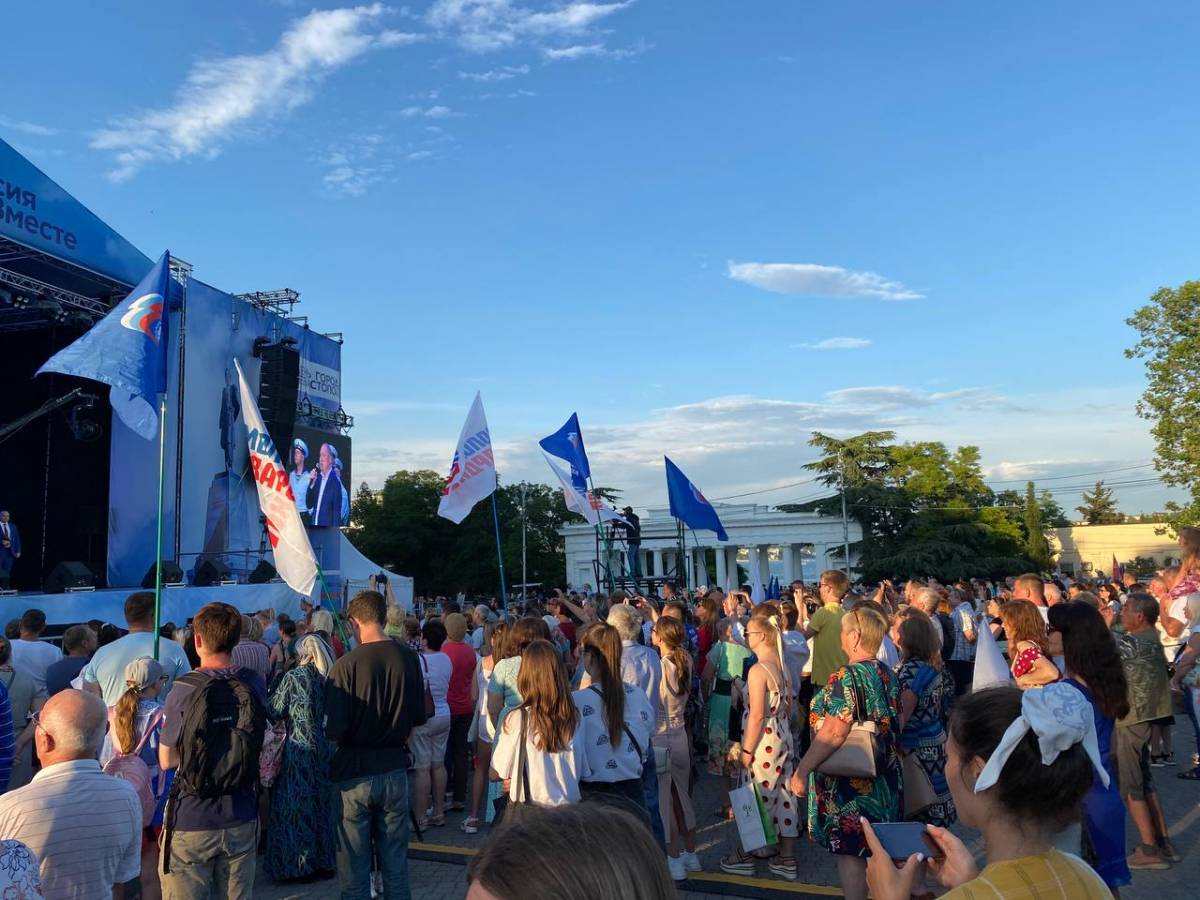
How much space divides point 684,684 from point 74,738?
4098mm

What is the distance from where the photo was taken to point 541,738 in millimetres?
4137

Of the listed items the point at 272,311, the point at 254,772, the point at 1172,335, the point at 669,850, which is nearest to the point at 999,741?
the point at 254,772

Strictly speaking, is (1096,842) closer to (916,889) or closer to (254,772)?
(916,889)

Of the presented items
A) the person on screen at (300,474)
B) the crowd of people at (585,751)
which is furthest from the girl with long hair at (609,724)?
the person on screen at (300,474)

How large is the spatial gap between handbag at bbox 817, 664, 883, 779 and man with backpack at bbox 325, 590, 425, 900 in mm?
2333

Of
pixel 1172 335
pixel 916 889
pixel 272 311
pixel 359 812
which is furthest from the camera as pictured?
pixel 1172 335

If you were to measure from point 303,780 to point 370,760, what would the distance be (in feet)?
5.65

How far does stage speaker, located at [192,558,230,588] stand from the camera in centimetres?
1870

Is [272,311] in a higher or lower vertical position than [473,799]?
higher

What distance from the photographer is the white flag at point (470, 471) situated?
446 inches

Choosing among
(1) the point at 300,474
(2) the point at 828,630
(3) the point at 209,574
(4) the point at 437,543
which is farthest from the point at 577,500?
(4) the point at 437,543

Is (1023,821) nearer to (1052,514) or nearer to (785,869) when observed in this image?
(785,869)

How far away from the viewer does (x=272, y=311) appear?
24609 millimetres

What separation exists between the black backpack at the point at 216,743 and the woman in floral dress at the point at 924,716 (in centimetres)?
335
